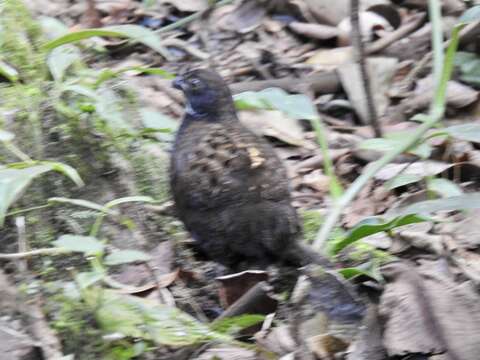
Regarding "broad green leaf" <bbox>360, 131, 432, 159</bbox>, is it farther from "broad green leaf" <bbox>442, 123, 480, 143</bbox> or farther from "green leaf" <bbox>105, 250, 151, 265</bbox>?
"green leaf" <bbox>105, 250, 151, 265</bbox>

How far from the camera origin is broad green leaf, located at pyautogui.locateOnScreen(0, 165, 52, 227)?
114 inches

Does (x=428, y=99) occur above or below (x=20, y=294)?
below

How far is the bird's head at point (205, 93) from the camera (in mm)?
3855

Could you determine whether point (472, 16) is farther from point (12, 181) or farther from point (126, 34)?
point (12, 181)

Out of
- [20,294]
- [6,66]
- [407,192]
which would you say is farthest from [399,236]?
[6,66]

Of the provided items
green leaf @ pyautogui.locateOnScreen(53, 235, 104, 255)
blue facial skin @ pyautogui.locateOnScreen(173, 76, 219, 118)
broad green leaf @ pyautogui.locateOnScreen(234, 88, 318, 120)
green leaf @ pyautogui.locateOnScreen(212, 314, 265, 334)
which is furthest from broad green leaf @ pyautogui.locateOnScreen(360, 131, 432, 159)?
green leaf @ pyautogui.locateOnScreen(53, 235, 104, 255)

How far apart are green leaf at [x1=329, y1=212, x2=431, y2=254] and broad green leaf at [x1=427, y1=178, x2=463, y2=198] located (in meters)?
0.46

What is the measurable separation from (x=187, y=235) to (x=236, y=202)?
0.45m

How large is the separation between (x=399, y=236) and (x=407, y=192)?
Result: 0.62m

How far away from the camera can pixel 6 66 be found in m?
4.02

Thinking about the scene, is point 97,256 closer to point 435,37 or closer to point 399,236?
point 399,236

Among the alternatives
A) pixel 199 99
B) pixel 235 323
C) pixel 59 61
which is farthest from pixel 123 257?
pixel 59 61

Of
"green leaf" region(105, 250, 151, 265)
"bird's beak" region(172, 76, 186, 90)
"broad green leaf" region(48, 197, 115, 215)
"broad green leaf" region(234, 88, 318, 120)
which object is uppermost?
"bird's beak" region(172, 76, 186, 90)

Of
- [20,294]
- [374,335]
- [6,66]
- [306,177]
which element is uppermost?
[6,66]
